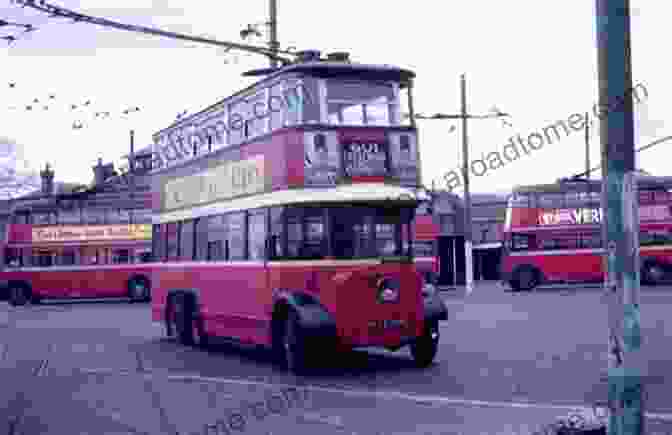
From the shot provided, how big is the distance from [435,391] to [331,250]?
3.06 m

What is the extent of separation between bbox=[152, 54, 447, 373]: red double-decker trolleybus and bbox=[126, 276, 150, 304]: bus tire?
26620mm

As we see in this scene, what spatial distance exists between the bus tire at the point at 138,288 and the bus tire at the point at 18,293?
4111 millimetres

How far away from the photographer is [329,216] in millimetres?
15008

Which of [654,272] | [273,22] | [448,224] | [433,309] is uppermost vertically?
[273,22]

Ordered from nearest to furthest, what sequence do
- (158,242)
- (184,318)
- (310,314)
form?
(310,314) < (184,318) < (158,242)

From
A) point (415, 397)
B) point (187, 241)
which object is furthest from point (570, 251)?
point (415, 397)

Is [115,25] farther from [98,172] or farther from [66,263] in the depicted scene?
[98,172]

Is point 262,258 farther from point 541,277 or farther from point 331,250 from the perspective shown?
point 541,277

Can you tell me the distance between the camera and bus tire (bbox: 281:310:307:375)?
1448 centimetres

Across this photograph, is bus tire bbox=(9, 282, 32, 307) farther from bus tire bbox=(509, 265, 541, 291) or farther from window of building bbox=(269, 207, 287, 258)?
window of building bbox=(269, 207, 287, 258)

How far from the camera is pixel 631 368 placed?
6.25m

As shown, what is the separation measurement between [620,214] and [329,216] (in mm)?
8850

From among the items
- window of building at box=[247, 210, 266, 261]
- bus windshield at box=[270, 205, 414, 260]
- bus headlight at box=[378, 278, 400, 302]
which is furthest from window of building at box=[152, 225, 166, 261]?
bus headlight at box=[378, 278, 400, 302]

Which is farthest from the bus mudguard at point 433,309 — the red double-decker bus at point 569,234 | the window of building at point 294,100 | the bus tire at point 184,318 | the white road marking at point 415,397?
the red double-decker bus at point 569,234
